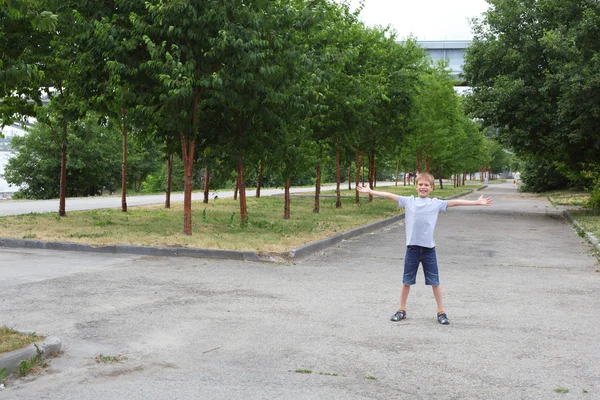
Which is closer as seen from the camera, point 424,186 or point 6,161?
point 424,186

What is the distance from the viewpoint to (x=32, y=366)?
189 inches

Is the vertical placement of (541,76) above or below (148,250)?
above

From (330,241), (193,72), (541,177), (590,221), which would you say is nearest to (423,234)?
(330,241)

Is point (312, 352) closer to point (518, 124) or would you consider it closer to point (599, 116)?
point (599, 116)

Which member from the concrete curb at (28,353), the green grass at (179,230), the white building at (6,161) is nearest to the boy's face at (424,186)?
the concrete curb at (28,353)

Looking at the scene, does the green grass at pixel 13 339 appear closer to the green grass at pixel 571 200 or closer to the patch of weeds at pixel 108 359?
the patch of weeds at pixel 108 359

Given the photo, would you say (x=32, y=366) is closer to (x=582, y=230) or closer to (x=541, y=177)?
(x=582, y=230)

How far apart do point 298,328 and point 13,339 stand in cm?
247

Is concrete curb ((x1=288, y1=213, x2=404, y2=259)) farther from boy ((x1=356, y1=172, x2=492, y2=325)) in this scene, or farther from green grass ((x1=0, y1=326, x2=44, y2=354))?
green grass ((x1=0, y1=326, x2=44, y2=354))

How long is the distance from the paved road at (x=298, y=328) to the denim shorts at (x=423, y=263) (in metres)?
0.42

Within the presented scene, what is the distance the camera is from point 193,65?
473 inches

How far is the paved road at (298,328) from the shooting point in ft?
14.9

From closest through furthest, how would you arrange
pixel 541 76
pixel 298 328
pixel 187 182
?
1. pixel 298 328
2. pixel 187 182
3. pixel 541 76

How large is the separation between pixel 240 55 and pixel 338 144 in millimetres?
9807
